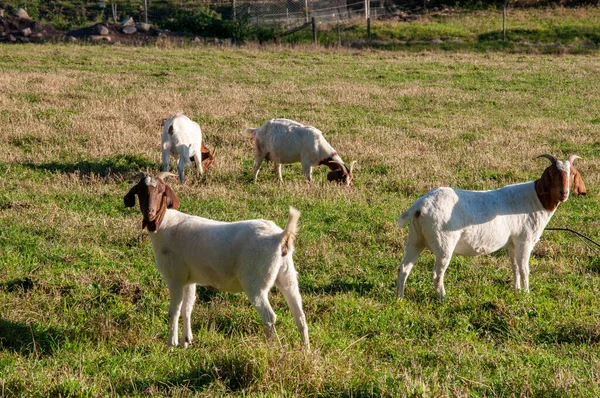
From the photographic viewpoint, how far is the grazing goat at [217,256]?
18.8 ft

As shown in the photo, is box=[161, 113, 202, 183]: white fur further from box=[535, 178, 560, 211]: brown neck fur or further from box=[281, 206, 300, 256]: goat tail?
box=[281, 206, 300, 256]: goat tail

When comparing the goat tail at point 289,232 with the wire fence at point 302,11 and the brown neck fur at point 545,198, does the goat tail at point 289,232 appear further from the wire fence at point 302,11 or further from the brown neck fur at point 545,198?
the wire fence at point 302,11

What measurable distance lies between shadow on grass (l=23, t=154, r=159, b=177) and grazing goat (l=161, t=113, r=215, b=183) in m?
0.79

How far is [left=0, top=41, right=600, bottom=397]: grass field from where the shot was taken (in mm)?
5184

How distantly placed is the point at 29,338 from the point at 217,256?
174cm

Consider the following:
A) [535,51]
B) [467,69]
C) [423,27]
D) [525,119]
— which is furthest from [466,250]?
[423,27]

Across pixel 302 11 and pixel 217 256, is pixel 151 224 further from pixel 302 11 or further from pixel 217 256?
pixel 302 11

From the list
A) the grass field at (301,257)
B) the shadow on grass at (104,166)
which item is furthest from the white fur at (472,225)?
the shadow on grass at (104,166)

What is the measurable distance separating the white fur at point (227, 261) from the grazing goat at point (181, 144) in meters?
5.62

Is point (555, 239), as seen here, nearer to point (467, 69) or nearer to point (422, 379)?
point (422, 379)

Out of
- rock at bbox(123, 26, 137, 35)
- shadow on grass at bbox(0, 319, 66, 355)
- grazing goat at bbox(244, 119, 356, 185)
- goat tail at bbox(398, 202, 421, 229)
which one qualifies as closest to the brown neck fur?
goat tail at bbox(398, 202, 421, 229)

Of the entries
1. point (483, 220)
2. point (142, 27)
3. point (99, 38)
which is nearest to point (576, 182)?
point (483, 220)

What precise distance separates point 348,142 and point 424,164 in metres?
2.25

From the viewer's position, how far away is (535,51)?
32031mm
